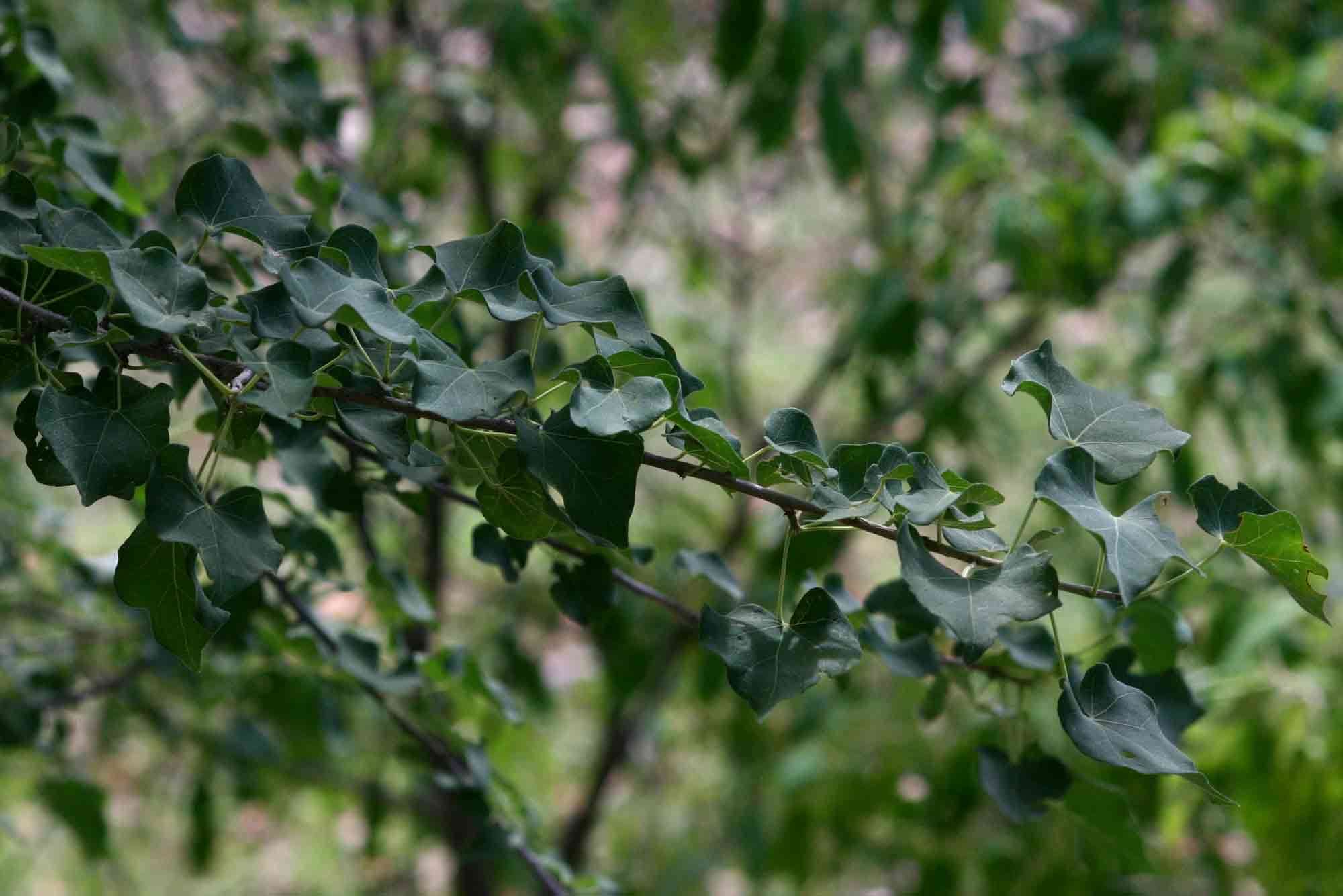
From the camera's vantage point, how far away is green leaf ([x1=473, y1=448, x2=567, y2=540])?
28cm

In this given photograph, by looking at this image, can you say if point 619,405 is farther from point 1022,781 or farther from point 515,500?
point 1022,781

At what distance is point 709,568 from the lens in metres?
0.38

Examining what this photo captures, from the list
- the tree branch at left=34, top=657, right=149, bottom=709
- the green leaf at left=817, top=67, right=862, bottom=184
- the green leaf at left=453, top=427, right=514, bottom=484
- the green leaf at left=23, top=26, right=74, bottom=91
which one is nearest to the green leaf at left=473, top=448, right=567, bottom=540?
the green leaf at left=453, top=427, right=514, bottom=484

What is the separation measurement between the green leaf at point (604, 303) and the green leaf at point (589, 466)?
0.03 m

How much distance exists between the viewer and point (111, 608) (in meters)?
0.77

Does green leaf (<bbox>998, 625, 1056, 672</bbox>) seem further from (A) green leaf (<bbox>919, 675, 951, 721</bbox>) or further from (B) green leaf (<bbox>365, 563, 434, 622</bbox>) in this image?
(B) green leaf (<bbox>365, 563, 434, 622</bbox>)

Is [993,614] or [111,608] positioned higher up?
[993,614]

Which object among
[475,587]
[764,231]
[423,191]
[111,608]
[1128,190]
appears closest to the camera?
[111,608]

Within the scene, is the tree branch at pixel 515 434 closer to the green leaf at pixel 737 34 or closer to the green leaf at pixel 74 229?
the green leaf at pixel 74 229

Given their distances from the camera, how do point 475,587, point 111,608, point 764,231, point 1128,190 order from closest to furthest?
point 111,608 → point 1128,190 → point 475,587 → point 764,231

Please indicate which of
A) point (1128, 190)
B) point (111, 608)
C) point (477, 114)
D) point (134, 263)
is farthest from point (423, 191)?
point (134, 263)

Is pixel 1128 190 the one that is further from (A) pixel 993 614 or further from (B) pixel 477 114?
(A) pixel 993 614

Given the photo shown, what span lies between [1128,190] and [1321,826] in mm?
451

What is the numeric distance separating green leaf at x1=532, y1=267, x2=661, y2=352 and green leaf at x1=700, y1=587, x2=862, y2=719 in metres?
0.07
